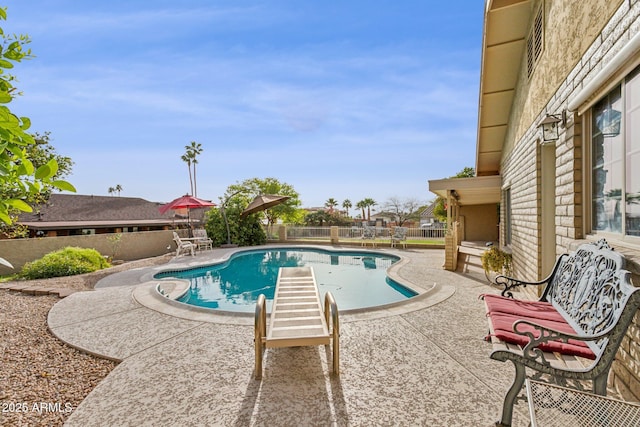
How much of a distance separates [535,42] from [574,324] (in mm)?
4845

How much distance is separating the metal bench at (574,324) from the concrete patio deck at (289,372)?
1.73ft

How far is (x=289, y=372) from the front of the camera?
3254 mm

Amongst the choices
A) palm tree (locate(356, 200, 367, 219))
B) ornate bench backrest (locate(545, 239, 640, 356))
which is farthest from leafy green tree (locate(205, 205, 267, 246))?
palm tree (locate(356, 200, 367, 219))

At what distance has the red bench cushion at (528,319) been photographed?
2475 mm

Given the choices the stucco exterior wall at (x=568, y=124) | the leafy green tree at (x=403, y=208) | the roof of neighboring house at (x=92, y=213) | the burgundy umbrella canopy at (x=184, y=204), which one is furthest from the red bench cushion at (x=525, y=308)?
the leafy green tree at (x=403, y=208)

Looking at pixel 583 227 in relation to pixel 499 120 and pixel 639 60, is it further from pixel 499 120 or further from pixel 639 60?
pixel 499 120

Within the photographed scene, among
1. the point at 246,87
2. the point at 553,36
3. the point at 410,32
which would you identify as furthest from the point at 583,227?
the point at 246,87

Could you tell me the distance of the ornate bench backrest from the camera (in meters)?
2.10

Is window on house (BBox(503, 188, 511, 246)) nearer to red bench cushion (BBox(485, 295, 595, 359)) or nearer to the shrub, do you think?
red bench cushion (BBox(485, 295, 595, 359))

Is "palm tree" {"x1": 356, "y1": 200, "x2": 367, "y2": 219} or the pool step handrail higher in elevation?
"palm tree" {"x1": 356, "y1": 200, "x2": 367, "y2": 219}

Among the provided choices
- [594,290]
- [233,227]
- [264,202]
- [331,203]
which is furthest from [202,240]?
[331,203]

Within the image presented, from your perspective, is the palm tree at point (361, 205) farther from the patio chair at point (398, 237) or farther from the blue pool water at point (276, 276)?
the blue pool water at point (276, 276)

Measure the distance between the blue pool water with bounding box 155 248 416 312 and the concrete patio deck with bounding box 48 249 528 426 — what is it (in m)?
2.25

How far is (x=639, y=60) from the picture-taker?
220 centimetres
